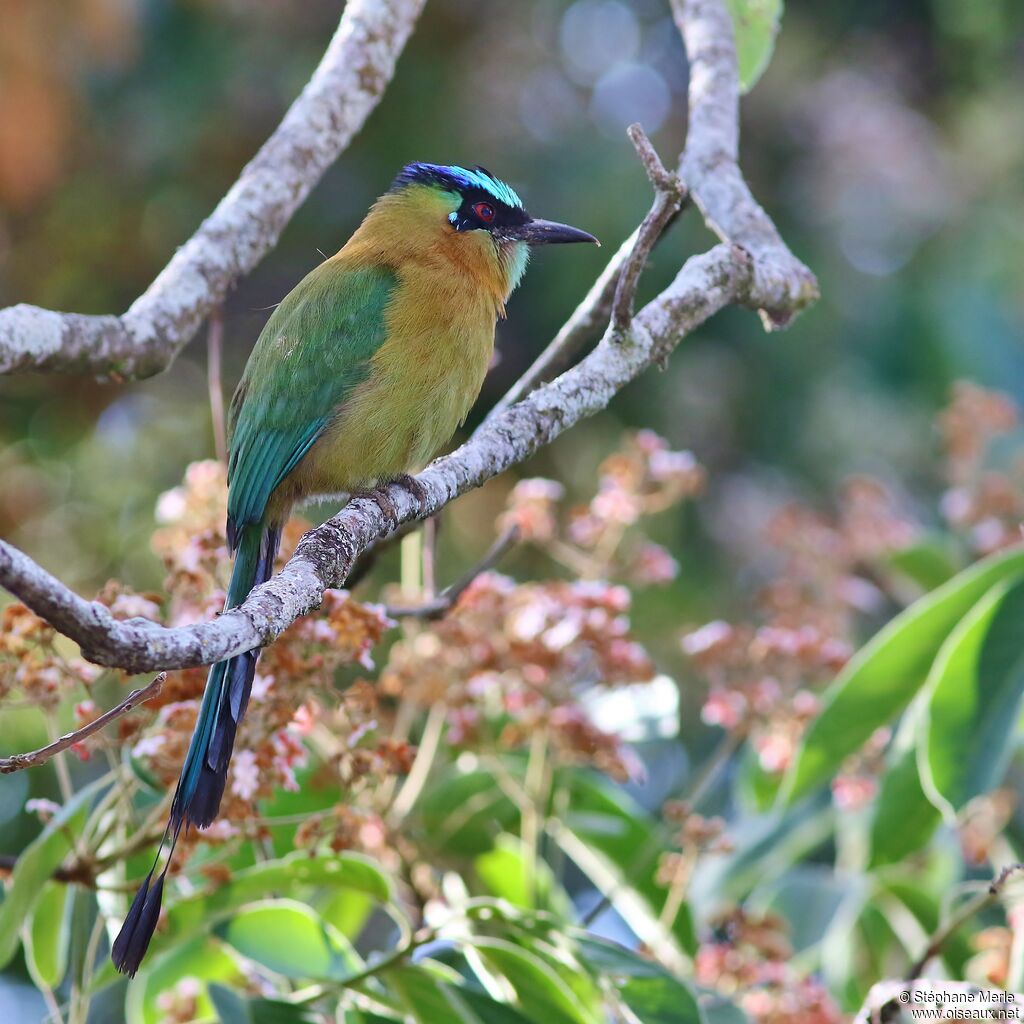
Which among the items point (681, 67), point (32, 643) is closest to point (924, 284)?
point (681, 67)

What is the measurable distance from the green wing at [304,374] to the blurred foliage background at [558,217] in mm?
2170

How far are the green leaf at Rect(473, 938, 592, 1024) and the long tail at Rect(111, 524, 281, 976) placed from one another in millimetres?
442

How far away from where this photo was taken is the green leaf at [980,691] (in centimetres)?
217

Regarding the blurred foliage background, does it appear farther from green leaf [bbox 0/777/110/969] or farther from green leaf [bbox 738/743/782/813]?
green leaf [bbox 0/777/110/969]

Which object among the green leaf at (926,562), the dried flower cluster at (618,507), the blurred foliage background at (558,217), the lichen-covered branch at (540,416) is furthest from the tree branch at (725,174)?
the blurred foliage background at (558,217)

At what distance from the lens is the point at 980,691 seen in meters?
2.24

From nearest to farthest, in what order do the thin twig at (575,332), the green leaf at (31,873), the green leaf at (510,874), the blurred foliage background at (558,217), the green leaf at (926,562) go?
1. the green leaf at (31,873)
2. the thin twig at (575,332)
3. the green leaf at (510,874)
4. the green leaf at (926,562)
5. the blurred foliage background at (558,217)

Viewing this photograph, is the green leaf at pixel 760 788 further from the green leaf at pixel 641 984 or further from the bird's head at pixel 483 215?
the bird's head at pixel 483 215

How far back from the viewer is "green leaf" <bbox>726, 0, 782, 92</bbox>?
8.87ft

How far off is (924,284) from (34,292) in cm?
329

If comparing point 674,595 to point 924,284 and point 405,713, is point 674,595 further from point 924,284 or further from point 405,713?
point 405,713

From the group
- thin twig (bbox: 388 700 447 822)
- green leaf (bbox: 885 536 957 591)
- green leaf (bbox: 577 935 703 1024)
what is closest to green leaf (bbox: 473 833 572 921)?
thin twig (bbox: 388 700 447 822)

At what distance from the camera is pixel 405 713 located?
254 centimetres

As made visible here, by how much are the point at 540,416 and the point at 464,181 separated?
3.87 feet
